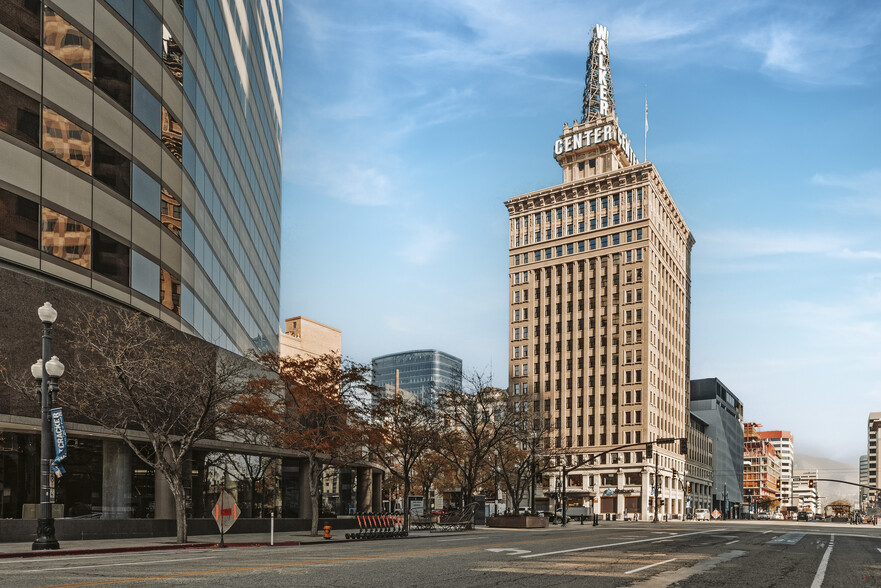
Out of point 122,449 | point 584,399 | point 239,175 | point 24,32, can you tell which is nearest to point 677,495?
point 584,399

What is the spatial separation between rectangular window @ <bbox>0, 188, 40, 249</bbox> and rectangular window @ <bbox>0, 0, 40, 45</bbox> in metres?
5.59

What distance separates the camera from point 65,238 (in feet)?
90.7

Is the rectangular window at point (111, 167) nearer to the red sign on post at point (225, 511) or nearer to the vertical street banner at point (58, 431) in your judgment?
the vertical street banner at point (58, 431)

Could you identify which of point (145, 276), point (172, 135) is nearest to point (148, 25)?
point (172, 135)

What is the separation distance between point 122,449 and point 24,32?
15750 mm

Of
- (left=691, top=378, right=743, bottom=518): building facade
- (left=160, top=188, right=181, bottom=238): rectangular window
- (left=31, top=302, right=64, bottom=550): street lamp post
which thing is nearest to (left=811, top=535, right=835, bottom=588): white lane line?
(left=31, top=302, right=64, bottom=550): street lamp post

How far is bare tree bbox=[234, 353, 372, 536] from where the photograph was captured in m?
35.2

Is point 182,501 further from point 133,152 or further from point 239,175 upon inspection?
point 239,175

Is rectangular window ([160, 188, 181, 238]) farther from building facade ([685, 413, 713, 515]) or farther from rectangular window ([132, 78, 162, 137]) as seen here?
building facade ([685, 413, 713, 515])

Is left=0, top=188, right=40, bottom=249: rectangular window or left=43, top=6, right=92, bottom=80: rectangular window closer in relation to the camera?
left=0, top=188, right=40, bottom=249: rectangular window

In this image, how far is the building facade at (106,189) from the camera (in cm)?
2592

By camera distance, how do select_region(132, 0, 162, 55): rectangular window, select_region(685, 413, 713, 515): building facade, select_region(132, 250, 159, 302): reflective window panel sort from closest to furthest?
select_region(132, 250, 159, 302): reflective window panel
select_region(132, 0, 162, 55): rectangular window
select_region(685, 413, 713, 515): building facade

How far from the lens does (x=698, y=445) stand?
149 metres

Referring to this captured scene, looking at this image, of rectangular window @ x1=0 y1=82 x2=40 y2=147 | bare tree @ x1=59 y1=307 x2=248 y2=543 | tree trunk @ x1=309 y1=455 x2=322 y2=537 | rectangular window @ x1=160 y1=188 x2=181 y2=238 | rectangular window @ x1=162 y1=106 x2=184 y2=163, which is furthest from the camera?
tree trunk @ x1=309 y1=455 x2=322 y2=537
